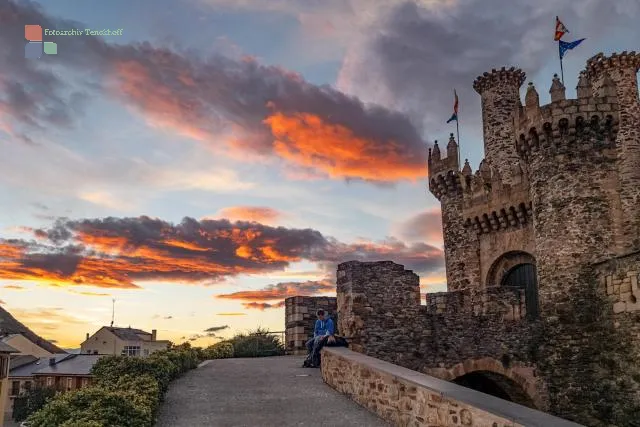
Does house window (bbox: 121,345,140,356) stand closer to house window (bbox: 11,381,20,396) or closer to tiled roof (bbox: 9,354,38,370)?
tiled roof (bbox: 9,354,38,370)

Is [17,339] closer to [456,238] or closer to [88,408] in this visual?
[456,238]

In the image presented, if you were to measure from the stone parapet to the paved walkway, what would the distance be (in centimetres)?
32

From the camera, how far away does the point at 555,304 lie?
19.9 metres

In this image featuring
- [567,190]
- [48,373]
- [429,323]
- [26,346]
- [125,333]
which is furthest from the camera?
[125,333]

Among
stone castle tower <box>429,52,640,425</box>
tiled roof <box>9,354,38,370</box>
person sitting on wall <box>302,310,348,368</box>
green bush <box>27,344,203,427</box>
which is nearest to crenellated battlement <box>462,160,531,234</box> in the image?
stone castle tower <box>429,52,640,425</box>

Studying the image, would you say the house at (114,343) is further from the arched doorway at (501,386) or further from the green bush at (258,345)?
the arched doorway at (501,386)

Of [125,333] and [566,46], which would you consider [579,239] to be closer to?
[566,46]

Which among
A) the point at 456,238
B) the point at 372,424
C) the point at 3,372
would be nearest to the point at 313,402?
the point at 372,424

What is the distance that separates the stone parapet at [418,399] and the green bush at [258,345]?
11211mm

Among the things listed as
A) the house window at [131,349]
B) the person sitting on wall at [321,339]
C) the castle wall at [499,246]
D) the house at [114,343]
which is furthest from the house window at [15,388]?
the person sitting on wall at [321,339]

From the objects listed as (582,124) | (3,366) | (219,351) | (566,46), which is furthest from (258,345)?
(3,366)

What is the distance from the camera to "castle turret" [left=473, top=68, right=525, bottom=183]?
30484 mm

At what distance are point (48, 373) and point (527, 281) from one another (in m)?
46.2

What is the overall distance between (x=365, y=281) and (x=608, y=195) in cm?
877
